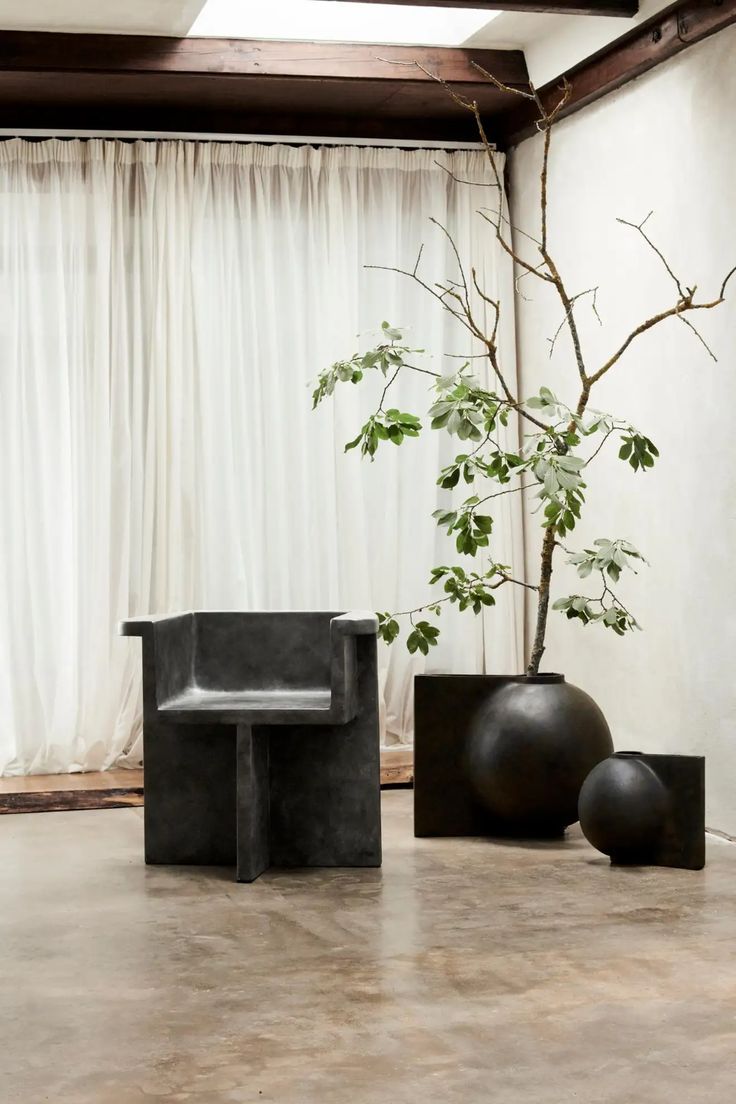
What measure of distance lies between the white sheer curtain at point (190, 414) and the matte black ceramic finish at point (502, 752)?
135cm

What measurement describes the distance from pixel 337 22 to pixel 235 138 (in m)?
0.67

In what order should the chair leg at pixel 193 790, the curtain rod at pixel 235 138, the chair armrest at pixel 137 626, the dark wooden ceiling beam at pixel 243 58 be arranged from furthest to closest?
the curtain rod at pixel 235 138 → the dark wooden ceiling beam at pixel 243 58 → the chair leg at pixel 193 790 → the chair armrest at pixel 137 626

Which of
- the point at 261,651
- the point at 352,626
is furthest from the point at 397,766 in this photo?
the point at 352,626

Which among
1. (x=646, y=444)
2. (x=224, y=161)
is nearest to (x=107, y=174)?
(x=224, y=161)

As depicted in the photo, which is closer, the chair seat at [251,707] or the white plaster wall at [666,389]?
the chair seat at [251,707]

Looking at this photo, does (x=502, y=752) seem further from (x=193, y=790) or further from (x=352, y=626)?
(x=193, y=790)

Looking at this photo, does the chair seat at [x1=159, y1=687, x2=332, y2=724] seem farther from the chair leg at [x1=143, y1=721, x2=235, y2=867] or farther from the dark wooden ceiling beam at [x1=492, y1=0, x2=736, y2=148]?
the dark wooden ceiling beam at [x1=492, y1=0, x2=736, y2=148]

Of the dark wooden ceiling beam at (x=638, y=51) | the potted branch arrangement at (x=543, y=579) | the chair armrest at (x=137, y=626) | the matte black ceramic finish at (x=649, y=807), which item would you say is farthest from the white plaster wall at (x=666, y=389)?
the chair armrest at (x=137, y=626)

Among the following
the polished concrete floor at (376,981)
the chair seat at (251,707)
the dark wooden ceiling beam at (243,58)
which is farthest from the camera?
the dark wooden ceiling beam at (243,58)

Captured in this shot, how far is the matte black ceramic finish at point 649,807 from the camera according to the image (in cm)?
367

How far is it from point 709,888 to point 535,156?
3107 mm

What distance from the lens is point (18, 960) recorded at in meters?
3.00

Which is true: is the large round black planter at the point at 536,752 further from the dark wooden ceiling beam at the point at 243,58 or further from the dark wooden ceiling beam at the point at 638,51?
the dark wooden ceiling beam at the point at 243,58

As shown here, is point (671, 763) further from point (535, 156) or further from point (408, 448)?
point (535, 156)
